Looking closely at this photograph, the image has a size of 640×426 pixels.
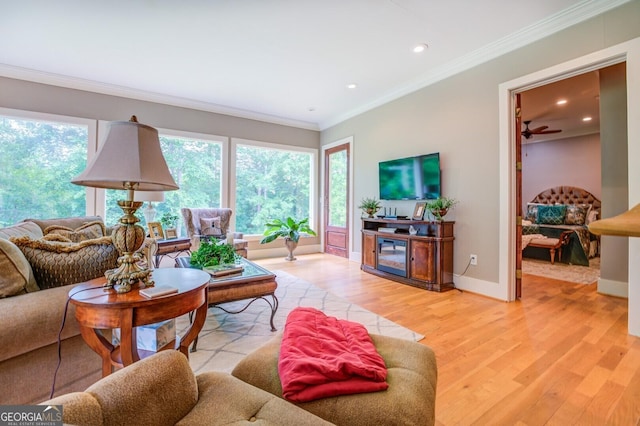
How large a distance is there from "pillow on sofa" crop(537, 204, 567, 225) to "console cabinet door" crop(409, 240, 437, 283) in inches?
150

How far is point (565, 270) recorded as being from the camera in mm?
4418

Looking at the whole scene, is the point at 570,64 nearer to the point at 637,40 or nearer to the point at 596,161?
the point at 637,40

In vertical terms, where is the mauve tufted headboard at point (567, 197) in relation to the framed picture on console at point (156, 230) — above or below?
above

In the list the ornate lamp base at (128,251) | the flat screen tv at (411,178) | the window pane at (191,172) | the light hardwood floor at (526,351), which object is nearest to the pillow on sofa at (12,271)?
the ornate lamp base at (128,251)

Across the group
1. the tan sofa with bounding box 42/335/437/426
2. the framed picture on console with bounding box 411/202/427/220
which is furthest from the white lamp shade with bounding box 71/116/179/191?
the framed picture on console with bounding box 411/202/427/220

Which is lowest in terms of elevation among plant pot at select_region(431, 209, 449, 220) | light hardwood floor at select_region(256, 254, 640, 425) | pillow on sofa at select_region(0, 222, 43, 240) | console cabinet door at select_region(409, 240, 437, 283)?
light hardwood floor at select_region(256, 254, 640, 425)

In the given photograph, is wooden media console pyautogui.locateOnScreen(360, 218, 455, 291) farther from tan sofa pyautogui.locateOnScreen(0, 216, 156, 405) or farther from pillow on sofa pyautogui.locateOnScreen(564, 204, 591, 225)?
pillow on sofa pyautogui.locateOnScreen(564, 204, 591, 225)

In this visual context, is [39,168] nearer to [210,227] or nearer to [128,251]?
[210,227]

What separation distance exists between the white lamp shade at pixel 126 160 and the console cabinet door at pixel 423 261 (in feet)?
9.89

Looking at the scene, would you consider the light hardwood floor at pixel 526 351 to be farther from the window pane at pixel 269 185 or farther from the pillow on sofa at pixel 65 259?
the window pane at pixel 269 185

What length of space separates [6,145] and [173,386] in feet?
16.0

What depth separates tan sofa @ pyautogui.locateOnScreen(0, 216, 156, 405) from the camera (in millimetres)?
1233

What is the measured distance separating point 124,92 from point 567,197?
351 inches

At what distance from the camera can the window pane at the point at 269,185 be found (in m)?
5.48
